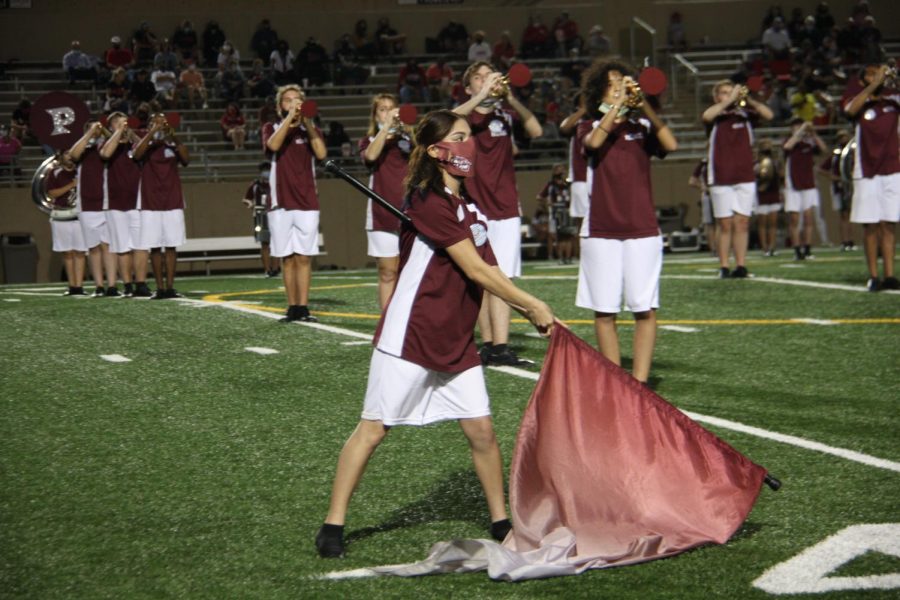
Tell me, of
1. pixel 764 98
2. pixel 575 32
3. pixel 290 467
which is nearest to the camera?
pixel 290 467

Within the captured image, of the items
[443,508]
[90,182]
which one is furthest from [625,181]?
[90,182]

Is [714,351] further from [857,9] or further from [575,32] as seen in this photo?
[857,9]

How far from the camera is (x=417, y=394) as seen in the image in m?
4.97

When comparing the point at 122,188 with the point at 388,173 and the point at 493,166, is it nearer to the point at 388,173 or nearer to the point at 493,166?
the point at 388,173

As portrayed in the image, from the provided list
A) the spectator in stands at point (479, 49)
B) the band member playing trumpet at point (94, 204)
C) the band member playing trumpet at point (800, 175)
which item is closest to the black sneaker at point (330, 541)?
the band member playing trumpet at point (94, 204)

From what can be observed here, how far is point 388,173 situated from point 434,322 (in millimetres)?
6514

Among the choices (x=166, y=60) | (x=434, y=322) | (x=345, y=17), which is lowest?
(x=434, y=322)

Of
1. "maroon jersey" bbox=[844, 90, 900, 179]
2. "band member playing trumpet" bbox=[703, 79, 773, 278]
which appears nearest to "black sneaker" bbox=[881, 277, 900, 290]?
"maroon jersey" bbox=[844, 90, 900, 179]

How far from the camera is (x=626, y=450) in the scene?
5031 millimetres

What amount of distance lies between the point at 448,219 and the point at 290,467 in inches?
81.3

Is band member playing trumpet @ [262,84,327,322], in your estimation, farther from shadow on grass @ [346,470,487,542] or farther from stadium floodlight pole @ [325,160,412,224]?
stadium floodlight pole @ [325,160,412,224]

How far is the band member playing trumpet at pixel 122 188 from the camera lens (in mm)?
15086

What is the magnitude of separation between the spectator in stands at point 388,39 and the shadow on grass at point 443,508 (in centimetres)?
2707

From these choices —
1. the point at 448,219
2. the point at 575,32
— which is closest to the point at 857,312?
the point at 448,219
